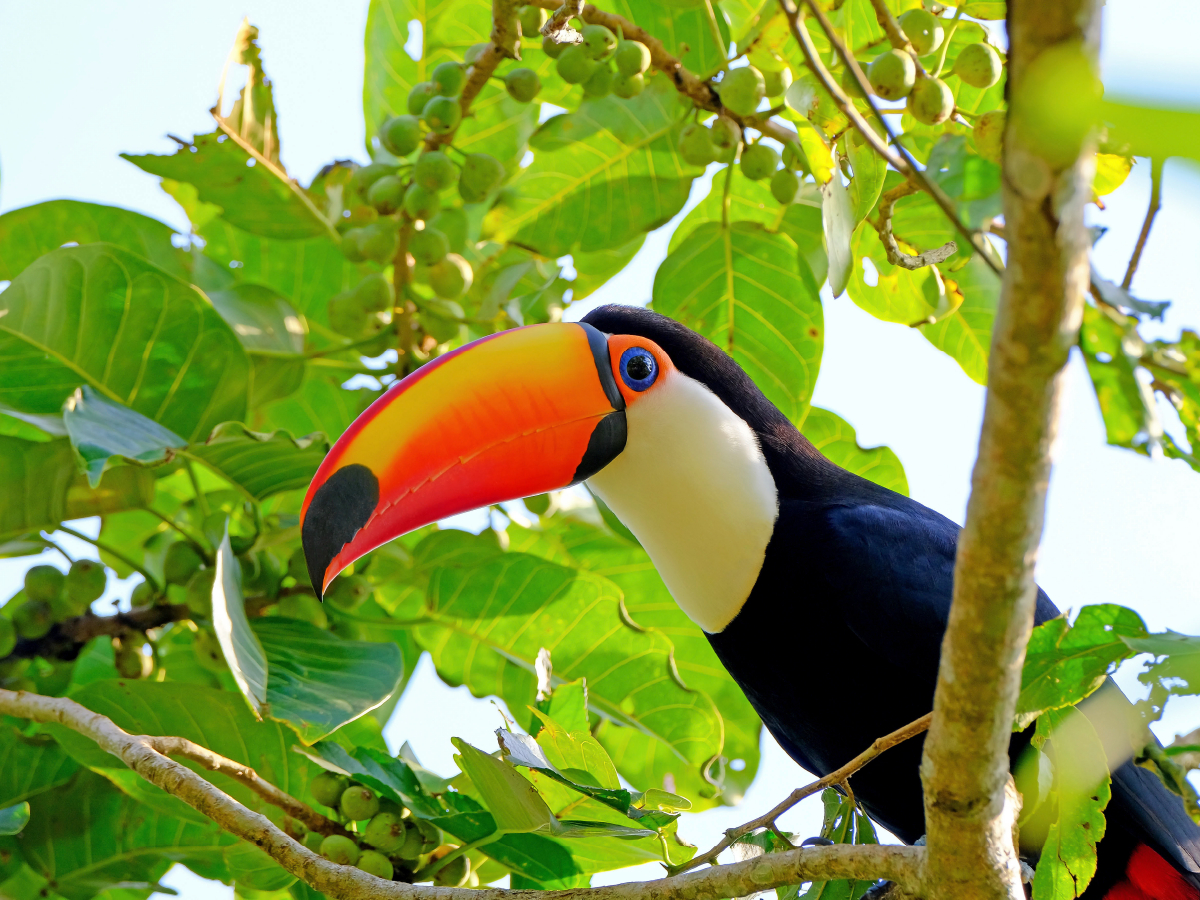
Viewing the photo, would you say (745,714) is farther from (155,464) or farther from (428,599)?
(155,464)

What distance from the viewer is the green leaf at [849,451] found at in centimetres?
283

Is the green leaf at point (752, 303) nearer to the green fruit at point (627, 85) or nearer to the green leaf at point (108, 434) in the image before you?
the green fruit at point (627, 85)

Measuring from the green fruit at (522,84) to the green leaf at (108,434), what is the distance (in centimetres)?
102

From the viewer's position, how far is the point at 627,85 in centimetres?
231

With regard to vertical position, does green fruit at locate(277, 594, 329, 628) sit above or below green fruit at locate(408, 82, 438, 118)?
below

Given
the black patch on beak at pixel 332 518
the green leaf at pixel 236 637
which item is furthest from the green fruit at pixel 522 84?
the green leaf at pixel 236 637

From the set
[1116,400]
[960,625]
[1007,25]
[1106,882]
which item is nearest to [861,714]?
[1106,882]

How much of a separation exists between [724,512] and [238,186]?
1415 millimetres

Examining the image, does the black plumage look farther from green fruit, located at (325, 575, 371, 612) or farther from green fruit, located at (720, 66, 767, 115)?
green fruit, located at (325, 575, 371, 612)

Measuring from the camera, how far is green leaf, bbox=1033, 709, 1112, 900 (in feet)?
4.59

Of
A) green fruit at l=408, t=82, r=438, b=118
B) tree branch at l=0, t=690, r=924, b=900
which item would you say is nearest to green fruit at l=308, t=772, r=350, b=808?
tree branch at l=0, t=690, r=924, b=900

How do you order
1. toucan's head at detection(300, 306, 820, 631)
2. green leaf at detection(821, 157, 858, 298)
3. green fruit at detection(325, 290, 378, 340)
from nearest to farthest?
green leaf at detection(821, 157, 858, 298), toucan's head at detection(300, 306, 820, 631), green fruit at detection(325, 290, 378, 340)

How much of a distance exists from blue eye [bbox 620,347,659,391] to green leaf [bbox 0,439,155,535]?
41.6 inches

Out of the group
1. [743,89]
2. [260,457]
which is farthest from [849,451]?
[260,457]
